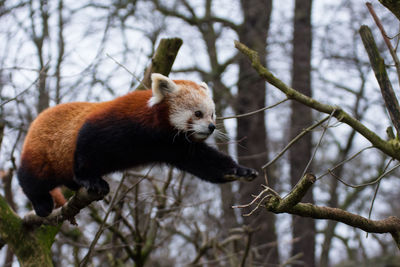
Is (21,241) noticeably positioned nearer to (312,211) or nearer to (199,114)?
(199,114)

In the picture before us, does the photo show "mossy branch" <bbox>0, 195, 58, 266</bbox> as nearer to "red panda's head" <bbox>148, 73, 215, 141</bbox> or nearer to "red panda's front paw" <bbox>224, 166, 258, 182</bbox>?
"red panda's head" <bbox>148, 73, 215, 141</bbox>

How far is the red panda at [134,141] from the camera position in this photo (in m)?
3.85

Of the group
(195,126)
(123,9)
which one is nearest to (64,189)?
(195,126)

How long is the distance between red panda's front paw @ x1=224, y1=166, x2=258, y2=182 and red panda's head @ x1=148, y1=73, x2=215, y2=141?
0.45 meters

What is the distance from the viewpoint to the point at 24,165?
445cm

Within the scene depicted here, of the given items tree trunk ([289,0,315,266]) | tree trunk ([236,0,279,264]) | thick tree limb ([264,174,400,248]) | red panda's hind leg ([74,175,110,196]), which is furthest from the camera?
tree trunk ([289,0,315,266])

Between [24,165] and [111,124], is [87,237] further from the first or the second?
[111,124]

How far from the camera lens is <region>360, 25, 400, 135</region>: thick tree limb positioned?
9.68 feet

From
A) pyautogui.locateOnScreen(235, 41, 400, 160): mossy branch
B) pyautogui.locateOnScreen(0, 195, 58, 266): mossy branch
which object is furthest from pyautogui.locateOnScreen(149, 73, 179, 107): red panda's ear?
pyautogui.locateOnScreen(0, 195, 58, 266): mossy branch

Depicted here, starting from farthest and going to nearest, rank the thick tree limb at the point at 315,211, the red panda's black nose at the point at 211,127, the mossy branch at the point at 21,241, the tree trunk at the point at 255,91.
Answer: the tree trunk at the point at 255,91 → the mossy branch at the point at 21,241 → the red panda's black nose at the point at 211,127 → the thick tree limb at the point at 315,211

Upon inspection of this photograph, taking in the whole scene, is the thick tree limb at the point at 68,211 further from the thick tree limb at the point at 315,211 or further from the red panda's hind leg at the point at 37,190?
the thick tree limb at the point at 315,211

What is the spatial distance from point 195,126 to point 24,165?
189cm

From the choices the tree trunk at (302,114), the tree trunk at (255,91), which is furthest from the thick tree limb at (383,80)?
the tree trunk at (302,114)

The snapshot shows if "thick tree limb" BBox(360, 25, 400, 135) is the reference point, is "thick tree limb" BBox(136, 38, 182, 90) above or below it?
above
